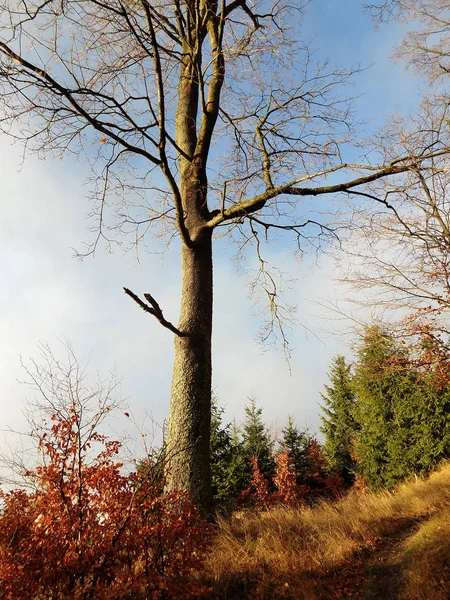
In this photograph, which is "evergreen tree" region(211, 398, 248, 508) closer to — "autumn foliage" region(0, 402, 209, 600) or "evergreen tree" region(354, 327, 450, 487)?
"evergreen tree" region(354, 327, 450, 487)

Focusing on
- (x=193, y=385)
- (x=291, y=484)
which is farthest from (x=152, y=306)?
(x=291, y=484)

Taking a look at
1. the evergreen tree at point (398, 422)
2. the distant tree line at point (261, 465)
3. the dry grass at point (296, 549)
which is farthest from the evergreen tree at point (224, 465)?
the dry grass at point (296, 549)

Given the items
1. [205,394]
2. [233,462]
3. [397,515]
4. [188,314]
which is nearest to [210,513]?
[205,394]

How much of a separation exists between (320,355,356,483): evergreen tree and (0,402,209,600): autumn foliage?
1862 cm

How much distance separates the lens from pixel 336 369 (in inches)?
956

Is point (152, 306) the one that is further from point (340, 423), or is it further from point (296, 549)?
point (340, 423)

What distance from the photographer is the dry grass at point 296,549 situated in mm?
3377

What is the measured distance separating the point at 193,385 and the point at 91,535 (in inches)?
76.5

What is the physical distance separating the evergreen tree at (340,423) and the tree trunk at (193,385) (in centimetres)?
1703

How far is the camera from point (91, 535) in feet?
9.15

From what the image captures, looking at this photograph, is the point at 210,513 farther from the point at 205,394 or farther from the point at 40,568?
the point at 40,568

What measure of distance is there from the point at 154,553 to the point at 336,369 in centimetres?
2286

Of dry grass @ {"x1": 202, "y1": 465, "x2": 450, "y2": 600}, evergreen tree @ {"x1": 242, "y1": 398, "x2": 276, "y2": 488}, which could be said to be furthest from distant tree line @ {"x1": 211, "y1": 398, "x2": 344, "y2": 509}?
dry grass @ {"x1": 202, "y1": 465, "x2": 450, "y2": 600}

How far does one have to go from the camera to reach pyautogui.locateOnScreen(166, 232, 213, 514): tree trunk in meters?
4.14
